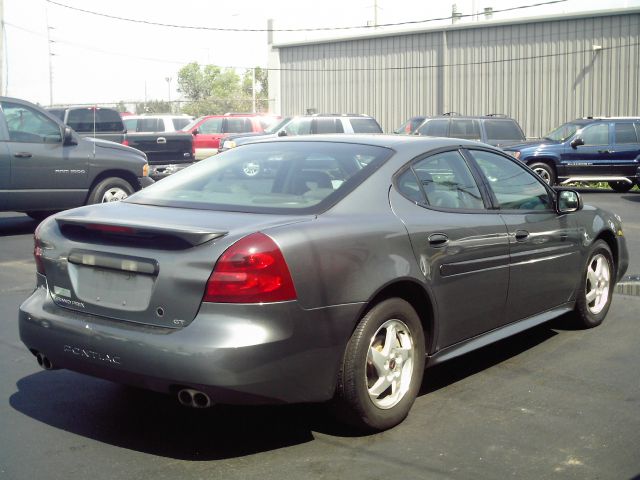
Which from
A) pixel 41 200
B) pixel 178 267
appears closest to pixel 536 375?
pixel 178 267

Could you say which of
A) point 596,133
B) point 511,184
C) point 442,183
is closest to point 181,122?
point 596,133

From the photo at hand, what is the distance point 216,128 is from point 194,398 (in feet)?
86.8

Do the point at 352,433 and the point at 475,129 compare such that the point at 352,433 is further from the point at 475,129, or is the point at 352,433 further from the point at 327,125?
the point at 327,125

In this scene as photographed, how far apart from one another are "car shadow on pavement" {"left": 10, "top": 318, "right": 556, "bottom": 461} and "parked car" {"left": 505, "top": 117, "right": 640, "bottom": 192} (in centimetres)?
1662

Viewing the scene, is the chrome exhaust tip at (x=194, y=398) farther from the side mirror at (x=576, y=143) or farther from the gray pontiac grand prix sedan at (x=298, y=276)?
the side mirror at (x=576, y=143)

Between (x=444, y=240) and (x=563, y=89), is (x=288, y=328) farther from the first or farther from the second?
(x=563, y=89)

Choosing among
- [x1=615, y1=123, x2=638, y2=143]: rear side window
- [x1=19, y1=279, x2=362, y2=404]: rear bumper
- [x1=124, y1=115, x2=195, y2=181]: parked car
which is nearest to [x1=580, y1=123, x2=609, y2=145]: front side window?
[x1=615, y1=123, x2=638, y2=143]: rear side window

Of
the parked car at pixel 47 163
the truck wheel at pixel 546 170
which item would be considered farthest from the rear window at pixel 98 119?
the truck wheel at pixel 546 170

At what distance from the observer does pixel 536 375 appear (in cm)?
552

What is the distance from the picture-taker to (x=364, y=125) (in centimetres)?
2405

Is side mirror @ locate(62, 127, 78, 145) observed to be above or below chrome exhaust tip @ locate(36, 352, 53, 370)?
above

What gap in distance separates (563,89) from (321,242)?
Answer: 31.8m

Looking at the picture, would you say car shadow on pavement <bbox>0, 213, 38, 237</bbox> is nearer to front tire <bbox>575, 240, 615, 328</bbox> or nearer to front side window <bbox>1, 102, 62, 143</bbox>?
front side window <bbox>1, 102, 62, 143</bbox>

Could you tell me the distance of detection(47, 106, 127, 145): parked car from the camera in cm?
2123
